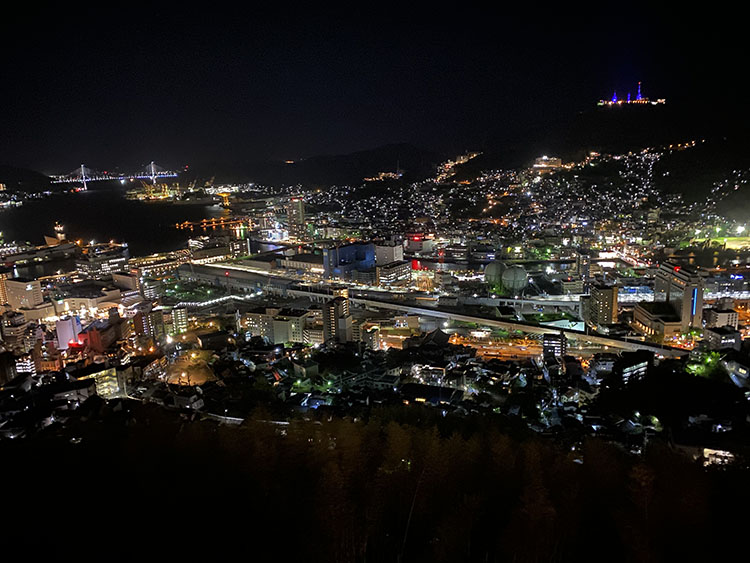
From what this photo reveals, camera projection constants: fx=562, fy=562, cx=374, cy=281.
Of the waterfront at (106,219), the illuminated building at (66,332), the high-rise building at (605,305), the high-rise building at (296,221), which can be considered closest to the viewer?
the illuminated building at (66,332)

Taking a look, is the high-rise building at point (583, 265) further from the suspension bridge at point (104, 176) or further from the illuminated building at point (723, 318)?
the suspension bridge at point (104, 176)

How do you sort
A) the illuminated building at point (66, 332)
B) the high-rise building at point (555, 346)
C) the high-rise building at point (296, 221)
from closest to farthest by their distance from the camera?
1. the high-rise building at point (555, 346)
2. the illuminated building at point (66, 332)
3. the high-rise building at point (296, 221)

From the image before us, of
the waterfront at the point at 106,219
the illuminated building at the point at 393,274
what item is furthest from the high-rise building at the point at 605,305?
the waterfront at the point at 106,219

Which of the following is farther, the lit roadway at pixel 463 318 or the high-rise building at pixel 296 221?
the high-rise building at pixel 296 221

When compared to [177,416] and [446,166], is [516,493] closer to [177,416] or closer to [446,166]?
[177,416]

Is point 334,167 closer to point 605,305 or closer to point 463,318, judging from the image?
point 463,318

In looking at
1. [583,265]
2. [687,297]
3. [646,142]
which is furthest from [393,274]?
[646,142]

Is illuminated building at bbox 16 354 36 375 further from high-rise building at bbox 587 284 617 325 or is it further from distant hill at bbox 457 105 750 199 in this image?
distant hill at bbox 457 105 750 199
